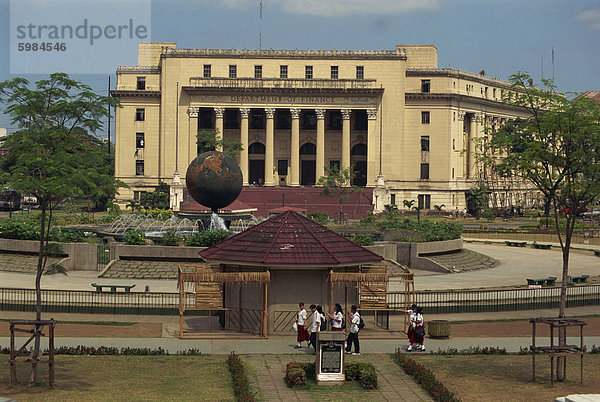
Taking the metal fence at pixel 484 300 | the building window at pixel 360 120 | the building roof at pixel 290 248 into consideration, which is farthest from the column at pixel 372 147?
the building roof at pixel 290 248

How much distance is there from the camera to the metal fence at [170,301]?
115 feet

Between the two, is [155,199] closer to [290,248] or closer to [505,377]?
[290,248]

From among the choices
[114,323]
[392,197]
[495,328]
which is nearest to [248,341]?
[114,323]

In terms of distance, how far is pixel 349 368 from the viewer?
78.3 feet

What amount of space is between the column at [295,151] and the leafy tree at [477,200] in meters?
23.9

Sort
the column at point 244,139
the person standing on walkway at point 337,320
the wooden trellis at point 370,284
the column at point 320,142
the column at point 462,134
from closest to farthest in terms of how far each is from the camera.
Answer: the person standing on walkway at point 337,320
the wooden trellis at point 370,284
the column at point 244,139
the column at point 320,142
the column at point 462,134

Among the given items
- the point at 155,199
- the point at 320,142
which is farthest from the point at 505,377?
the point at 320,142

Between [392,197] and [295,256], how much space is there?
276ft

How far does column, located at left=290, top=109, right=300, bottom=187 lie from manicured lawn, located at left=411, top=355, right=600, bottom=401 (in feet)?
271

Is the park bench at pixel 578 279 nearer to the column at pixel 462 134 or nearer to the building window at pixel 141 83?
the column at pixel 462 134

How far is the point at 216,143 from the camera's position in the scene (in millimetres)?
103688

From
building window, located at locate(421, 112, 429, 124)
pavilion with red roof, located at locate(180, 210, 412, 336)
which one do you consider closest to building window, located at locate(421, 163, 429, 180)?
building window, located at locate(421, 112, 429, 124)

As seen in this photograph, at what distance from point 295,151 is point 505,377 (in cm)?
8704

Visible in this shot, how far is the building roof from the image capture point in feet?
98.2
